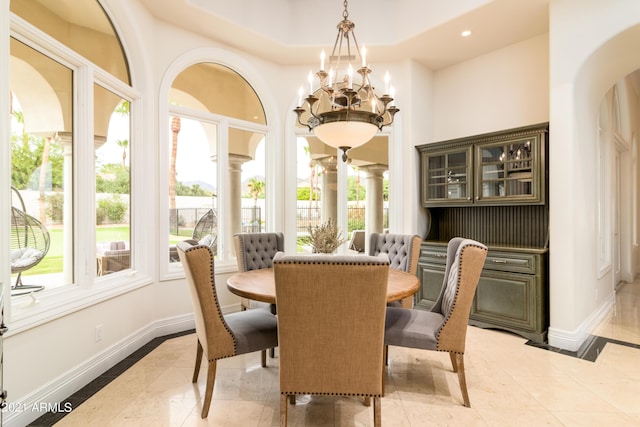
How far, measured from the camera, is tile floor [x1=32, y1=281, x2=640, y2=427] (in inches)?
Answer: 82.7

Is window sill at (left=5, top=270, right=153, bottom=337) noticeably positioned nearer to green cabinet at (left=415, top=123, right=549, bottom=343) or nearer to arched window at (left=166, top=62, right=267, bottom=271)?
arched window at (left=166, top=62, right=267, bottom=271)

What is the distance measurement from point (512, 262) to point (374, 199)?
1.83m

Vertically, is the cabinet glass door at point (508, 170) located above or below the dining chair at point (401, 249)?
above

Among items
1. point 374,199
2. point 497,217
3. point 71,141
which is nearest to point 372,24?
point 374,199

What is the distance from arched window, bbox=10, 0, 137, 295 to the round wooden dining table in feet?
4.17

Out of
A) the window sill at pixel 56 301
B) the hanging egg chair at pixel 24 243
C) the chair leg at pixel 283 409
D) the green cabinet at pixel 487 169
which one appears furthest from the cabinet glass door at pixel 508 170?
the hanging egg chair at pixel 24 243

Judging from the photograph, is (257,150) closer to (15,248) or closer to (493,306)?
(15,248)

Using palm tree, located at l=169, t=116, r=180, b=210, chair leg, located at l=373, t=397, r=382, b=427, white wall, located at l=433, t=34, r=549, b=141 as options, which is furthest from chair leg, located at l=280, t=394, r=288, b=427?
white wall, located at l=433, t=34, r=549, b=141

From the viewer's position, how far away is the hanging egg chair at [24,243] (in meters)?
2.19

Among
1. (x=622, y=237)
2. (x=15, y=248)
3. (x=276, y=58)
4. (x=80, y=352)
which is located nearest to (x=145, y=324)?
(x=80, y=352)

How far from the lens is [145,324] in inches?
133

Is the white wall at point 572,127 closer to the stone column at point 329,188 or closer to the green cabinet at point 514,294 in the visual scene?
the green cabinet at point 514,294

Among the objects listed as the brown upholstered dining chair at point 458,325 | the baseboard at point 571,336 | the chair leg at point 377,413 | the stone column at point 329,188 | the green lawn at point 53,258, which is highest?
the stone column at point 329,188

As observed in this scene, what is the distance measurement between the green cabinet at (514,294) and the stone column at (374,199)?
1464 mm
